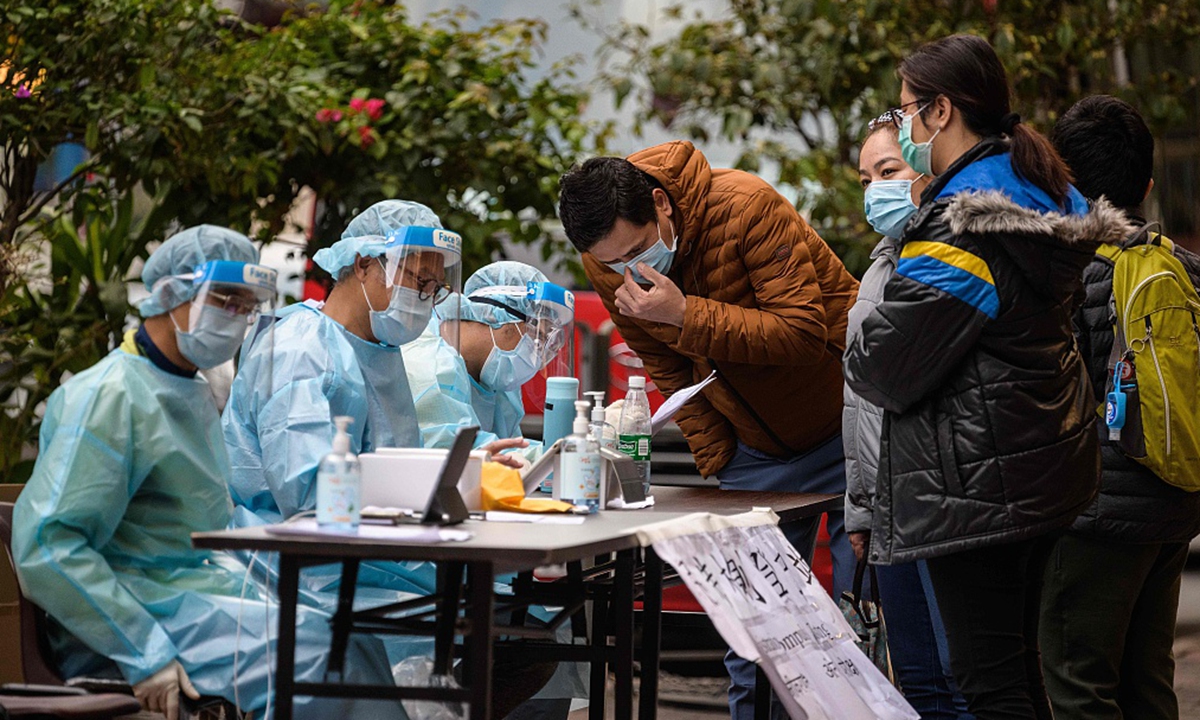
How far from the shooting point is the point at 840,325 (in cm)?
411

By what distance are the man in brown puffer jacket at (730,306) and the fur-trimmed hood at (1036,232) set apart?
3.46ft

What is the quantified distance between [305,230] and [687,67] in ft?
8.38

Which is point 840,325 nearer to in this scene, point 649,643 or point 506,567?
point 649,643

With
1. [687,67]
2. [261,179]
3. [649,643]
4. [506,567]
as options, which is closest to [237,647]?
[506,567]

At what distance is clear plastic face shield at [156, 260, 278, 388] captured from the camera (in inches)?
108

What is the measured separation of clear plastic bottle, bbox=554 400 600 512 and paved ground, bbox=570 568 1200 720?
2404 mm

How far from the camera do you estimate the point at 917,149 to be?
3.02 meters

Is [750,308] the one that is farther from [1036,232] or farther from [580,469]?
[1036,232]

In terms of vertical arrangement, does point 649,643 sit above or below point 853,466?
below

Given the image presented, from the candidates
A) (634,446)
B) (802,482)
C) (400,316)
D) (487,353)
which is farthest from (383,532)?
(802,482)

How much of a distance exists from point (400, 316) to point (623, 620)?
0.99 meters

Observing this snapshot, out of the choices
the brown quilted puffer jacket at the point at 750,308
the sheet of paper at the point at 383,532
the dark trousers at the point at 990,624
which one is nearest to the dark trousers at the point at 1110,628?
the dark trousers at the point at 990,624

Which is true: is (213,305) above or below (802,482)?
above

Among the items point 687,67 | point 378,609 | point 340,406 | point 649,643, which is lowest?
point 649,643
